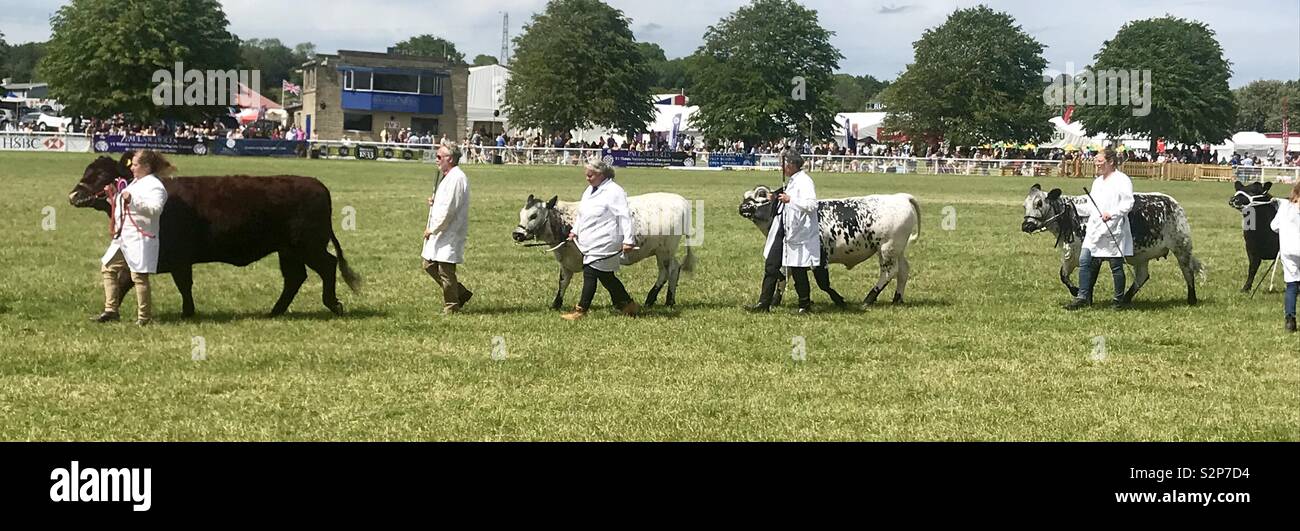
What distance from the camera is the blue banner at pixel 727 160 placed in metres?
66.5

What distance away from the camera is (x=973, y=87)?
89875 millimetres

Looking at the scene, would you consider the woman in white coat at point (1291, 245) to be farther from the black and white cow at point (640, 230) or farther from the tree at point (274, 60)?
the tree at point (274, 60)

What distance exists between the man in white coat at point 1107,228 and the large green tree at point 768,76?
231ft

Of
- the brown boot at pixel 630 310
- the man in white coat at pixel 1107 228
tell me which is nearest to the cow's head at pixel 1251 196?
the man in white coat at pixel 1107 228

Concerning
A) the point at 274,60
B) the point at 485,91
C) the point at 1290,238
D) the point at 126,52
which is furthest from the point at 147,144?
the point at 274,60

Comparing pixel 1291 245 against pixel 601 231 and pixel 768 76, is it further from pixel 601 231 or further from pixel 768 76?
pixel 768 76

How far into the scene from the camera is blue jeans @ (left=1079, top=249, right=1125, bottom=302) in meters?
15.5

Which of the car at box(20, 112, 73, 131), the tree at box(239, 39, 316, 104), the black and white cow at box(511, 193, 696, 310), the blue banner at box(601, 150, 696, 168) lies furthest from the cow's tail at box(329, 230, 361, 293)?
the tree at box(239, 39, 316, 104)

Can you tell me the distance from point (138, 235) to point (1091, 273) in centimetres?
1018

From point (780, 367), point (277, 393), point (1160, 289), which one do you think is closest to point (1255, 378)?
point (780, 367)

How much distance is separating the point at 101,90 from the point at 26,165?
38.7 meters

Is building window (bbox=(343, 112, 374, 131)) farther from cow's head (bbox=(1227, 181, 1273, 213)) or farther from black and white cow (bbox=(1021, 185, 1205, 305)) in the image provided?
black and white cow (bbox=(1021, 185, 1205, 305))

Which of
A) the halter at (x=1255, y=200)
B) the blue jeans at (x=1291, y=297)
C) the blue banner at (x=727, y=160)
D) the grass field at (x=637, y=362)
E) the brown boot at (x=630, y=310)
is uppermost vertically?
the blue banner at (x=727, y=160)

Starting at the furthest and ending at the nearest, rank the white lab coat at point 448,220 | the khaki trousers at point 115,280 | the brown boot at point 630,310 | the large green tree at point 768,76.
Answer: the large green tree at point 768,76
the brown boot at point 630,310
the white lab coat at point 448,220
the khaki trousers at point 115,280
